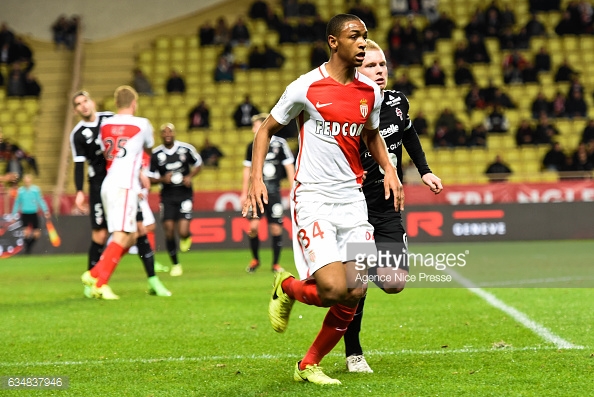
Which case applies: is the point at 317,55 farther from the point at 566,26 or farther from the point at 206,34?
the point at 566,26

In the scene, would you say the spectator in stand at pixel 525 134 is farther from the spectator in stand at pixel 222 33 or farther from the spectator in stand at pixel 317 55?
the spectator in stand at pixel 222 33

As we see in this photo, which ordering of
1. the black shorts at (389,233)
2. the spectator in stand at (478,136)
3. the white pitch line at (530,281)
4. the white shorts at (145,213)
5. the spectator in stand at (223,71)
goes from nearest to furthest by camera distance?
the black shorts at (389,233), the white pitch line at (530,281), the white shorts at (145,213), the spectator in stand at (478,136), the spectator in stand at (223,71)

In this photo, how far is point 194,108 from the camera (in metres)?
23.1

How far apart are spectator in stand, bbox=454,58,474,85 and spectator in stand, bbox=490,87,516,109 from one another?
84cm

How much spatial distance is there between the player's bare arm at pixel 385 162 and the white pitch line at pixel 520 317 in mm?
→ 1784

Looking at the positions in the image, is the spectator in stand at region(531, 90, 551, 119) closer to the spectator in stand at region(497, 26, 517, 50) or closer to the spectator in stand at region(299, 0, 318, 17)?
the spectator in stand at region(497, 26, 517, 50)

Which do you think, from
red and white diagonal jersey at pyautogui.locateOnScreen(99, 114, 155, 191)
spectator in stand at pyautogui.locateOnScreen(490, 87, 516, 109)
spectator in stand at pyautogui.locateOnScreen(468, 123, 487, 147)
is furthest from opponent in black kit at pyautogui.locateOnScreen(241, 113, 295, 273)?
spectator in stand at pyautogui.locateOnScreen(490, 87, 516, 109)

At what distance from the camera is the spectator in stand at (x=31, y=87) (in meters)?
24.9

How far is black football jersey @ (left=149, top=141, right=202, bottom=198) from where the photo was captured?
13.6m

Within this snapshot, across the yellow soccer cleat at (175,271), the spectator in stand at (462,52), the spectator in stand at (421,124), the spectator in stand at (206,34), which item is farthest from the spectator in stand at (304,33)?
the yellow soccer cleat at (175,271)

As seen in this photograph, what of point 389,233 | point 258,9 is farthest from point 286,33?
point 389,233

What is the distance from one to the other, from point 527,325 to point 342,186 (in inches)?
113

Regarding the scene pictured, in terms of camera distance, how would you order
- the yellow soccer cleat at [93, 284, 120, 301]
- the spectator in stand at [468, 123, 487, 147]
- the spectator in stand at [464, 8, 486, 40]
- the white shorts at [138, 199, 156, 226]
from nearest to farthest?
the yellow soccer cleat at [93, 284, 120, 301]
the white shorts at [138, 199, 156, 226]
the spectator in stand at [468, 123, 487, 147]
the spectator in stand at [464, 8, 486, 40]

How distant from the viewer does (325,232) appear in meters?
4.98
